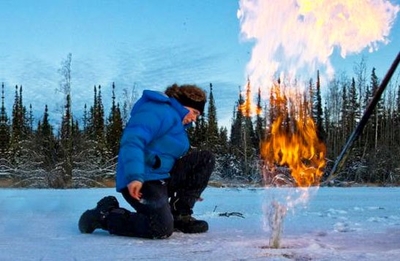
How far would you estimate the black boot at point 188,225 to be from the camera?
3.81m

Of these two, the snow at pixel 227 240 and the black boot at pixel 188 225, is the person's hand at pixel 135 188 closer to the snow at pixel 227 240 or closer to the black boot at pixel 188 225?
the snow at pixel 227 240

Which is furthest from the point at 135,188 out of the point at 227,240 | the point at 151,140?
the point at 227,240

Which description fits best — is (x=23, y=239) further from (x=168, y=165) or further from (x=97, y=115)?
(x=97, y=115)

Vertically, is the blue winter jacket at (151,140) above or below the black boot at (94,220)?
above

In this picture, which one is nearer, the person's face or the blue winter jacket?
the blue winter jacket

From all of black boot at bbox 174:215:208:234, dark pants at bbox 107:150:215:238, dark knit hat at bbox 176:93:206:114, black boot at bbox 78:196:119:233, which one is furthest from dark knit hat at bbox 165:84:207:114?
black boot at bbox 78:196:119:233

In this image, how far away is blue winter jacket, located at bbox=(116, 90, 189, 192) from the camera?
3494mm

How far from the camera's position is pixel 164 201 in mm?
3773

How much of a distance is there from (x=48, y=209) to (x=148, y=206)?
2.26 metres

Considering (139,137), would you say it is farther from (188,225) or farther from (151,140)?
(188,225)

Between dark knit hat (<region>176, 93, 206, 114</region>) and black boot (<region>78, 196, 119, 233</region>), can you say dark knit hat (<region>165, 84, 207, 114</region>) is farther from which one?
black boot (<region>78, 196, 119, 233</region>)

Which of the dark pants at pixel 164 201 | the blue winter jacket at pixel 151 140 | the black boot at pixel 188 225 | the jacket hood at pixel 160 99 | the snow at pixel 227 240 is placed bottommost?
the snow at pixel 227 240

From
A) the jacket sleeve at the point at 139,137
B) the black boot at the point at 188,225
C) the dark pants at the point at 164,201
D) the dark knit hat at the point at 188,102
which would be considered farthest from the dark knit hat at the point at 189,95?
the black boot at the point at 188,225

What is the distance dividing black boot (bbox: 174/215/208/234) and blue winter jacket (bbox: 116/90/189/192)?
315mm
